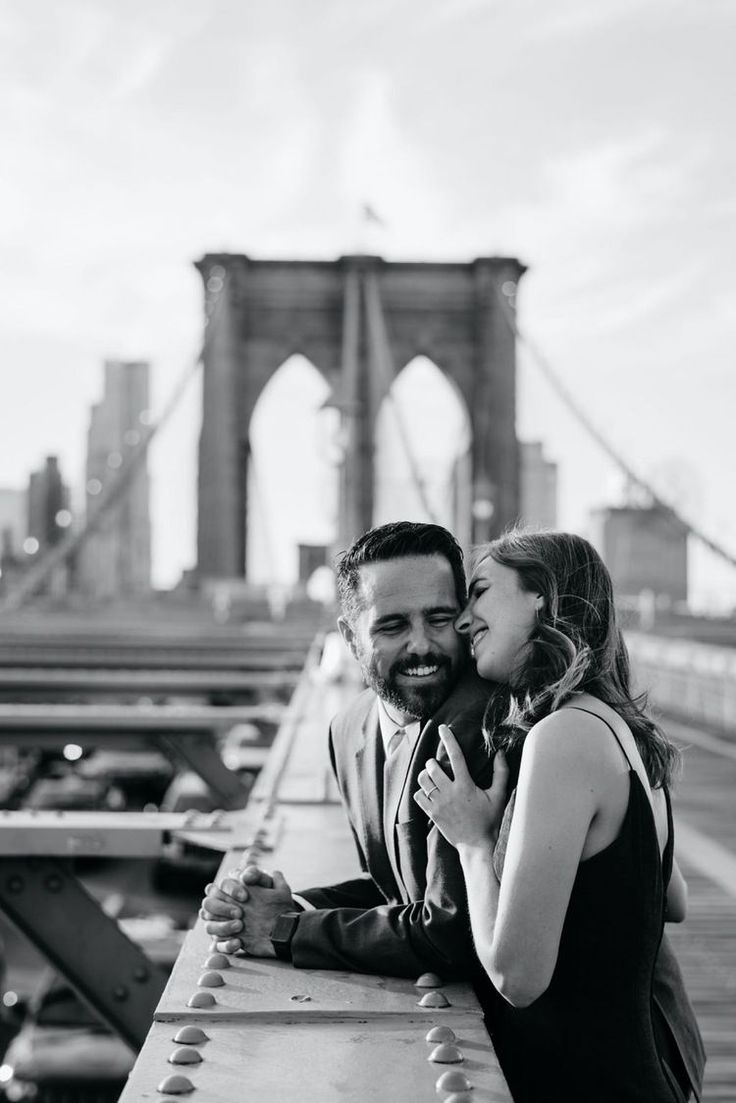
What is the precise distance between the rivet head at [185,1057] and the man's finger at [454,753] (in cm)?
54

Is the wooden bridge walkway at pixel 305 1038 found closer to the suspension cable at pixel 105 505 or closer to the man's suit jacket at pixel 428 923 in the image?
the man's suit jacket at pixel 428 923

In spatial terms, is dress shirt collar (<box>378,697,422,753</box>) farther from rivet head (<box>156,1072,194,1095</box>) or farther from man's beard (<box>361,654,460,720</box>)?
rivet head (<box>156,1072,194,1095</box>)

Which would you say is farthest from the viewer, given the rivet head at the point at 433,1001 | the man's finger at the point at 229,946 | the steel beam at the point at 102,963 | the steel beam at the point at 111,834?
the steel beam at the point at 111,834

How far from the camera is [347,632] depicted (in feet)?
7.61

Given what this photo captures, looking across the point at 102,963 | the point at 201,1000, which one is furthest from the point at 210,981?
the point at 102,963

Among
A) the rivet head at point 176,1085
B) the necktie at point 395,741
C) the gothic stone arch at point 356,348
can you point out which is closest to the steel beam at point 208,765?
the necktie at point 395,741

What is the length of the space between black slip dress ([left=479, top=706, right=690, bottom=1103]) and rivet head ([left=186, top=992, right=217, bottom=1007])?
17.1 inches

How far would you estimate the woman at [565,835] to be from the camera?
1690 mm

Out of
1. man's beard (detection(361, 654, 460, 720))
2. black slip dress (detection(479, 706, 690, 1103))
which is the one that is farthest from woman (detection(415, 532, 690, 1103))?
man's beard (detection(361, 654, 460, 720))

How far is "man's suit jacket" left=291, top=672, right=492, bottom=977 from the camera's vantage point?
6.26ft

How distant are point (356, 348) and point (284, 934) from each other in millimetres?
33988

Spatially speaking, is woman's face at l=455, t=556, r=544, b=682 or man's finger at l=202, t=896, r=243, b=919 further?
man's finger at l=202, t=896, r=243, b=919

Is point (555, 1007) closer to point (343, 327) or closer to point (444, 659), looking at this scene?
point (444, 659)

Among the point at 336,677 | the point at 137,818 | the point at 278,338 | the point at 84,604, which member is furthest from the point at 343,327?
the point at 137,818
